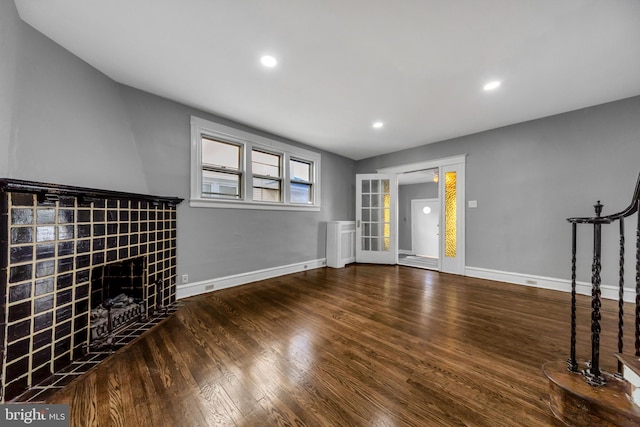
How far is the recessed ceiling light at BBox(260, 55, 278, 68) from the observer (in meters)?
2.07

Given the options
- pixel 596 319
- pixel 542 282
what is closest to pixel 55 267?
pixel 596 319

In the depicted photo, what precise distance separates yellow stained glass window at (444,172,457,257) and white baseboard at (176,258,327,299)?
8.53 feet

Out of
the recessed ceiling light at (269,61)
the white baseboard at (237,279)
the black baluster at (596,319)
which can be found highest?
the recessed ceiling light at (269,61)

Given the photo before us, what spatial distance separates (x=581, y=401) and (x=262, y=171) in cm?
397

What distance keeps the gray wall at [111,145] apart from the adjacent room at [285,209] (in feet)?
0.06

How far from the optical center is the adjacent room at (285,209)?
133 cm

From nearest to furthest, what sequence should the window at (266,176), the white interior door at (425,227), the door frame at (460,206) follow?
the window at (266,176), the door frame at (460,206), the white interior door at (425,227)

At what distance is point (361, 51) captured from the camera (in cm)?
199

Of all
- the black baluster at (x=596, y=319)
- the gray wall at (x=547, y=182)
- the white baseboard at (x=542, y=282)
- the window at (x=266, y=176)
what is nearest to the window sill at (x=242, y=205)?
the window at (x=266, y=176)

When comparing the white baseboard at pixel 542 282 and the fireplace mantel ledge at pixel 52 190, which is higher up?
the fireplace mantel ledge at pixel 52 190

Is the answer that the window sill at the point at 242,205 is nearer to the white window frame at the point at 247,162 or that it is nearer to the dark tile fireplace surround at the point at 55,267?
the white window frame at the point at 247,162

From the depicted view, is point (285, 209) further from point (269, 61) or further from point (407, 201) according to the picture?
point (407, 201)

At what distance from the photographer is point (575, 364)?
4.47ft

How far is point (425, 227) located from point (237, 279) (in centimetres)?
542
